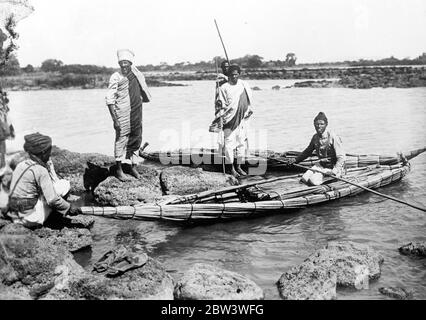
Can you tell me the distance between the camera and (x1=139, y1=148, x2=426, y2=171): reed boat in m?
8.90

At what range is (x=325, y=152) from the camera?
7.35 meters

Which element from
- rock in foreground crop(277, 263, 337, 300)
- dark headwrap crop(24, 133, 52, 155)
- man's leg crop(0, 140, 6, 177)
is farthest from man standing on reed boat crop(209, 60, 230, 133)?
rock in foreground crop(277, 263, 337, 300)

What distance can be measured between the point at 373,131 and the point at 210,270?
11.6 m

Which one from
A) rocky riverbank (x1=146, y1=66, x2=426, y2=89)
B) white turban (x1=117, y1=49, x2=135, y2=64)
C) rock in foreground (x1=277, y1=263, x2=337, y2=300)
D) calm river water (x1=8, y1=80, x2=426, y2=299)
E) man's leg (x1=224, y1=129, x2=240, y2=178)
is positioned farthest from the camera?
rocky riverbank (x1=146, y1=66, x2=426, y2=89)

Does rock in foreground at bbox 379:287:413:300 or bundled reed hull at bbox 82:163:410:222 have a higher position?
bundled reed hull at bbox 82:163:410:222

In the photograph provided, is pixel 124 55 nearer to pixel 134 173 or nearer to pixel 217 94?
pixel 134 173

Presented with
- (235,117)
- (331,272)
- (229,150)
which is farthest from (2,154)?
(235,117)

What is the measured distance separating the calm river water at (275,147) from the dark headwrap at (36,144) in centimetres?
79

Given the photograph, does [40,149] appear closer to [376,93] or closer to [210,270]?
[210,270]

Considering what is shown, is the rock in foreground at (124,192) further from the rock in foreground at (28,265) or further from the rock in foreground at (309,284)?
the rock in foreground at (309,284)

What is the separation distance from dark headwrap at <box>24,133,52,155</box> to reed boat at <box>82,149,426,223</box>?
88cm

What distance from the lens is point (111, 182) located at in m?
7.10

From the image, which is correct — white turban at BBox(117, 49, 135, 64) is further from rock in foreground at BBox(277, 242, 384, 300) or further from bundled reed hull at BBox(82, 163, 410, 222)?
rock in foreground at BBox(277, 242, 384, 300)

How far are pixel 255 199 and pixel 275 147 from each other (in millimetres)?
6173
